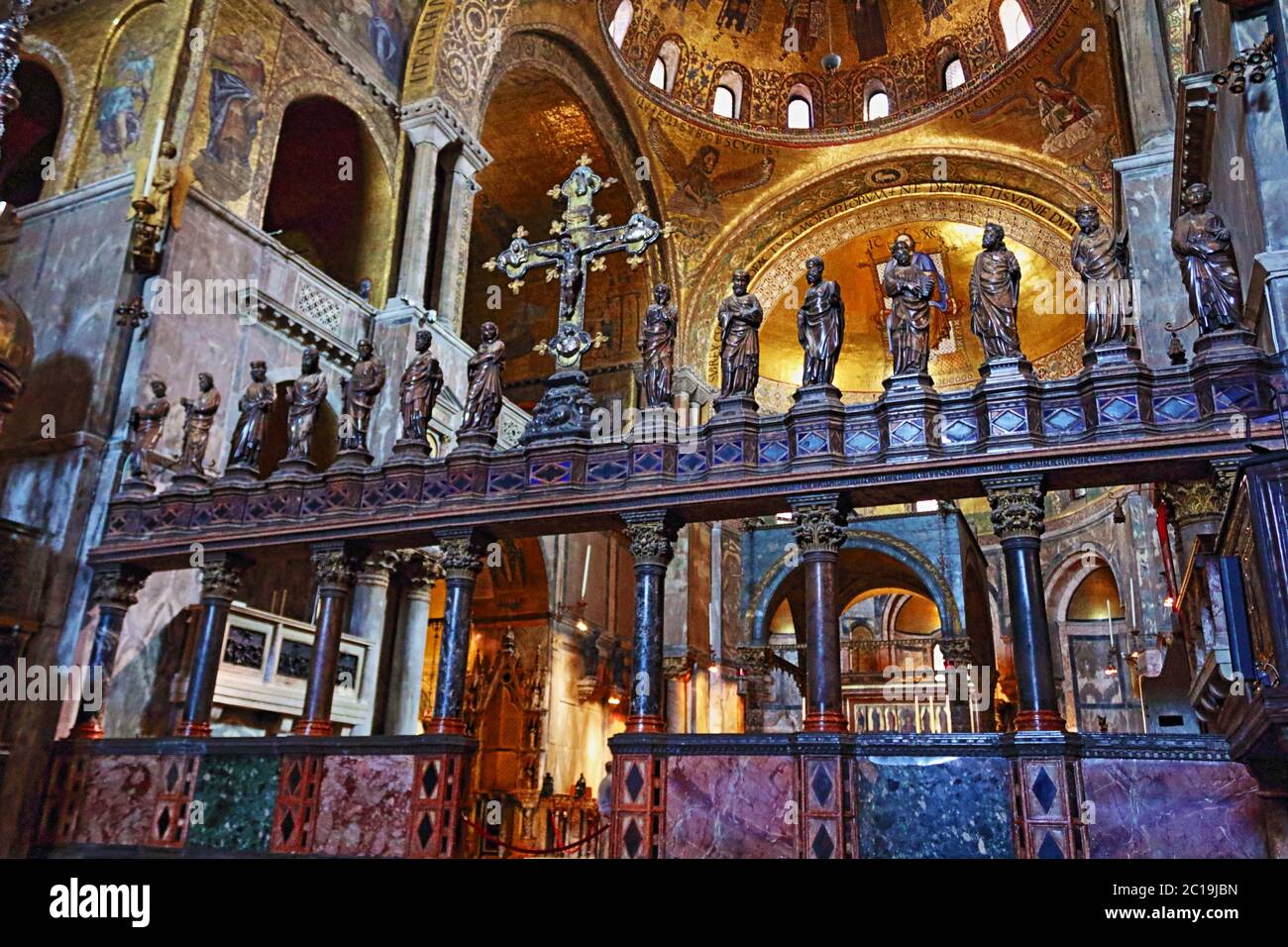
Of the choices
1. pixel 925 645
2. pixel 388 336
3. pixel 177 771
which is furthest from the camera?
pixel 925 645

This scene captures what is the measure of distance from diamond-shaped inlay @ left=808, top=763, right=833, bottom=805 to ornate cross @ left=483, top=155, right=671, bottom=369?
4.11 metres

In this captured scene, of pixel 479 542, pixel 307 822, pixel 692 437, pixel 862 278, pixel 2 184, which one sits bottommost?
pixel 307 822

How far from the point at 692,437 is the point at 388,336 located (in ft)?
24.7

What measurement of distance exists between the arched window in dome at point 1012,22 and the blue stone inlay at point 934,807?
1772 cm

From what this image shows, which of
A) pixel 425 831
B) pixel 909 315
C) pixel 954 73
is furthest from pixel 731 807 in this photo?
pixel 954 73

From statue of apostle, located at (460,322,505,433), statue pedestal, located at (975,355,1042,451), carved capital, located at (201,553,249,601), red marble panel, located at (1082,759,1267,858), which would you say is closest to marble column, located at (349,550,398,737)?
carved capital, located at (201,553,249,601)

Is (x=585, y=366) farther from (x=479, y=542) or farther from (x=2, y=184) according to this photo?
(x=479, y=542)

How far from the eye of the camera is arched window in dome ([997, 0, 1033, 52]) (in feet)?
65.2

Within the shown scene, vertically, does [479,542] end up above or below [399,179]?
below

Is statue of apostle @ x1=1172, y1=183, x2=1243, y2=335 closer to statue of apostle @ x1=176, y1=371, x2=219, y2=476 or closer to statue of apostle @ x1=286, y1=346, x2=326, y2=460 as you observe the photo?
statue of apostle @ x1=286, y1=346, x2=326, y2=460

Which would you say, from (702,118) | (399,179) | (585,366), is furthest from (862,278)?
(399,179)

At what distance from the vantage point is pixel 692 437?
8.07 meters

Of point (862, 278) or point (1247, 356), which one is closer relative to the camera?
point (1247, 356)

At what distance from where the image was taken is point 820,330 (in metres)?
8.05
